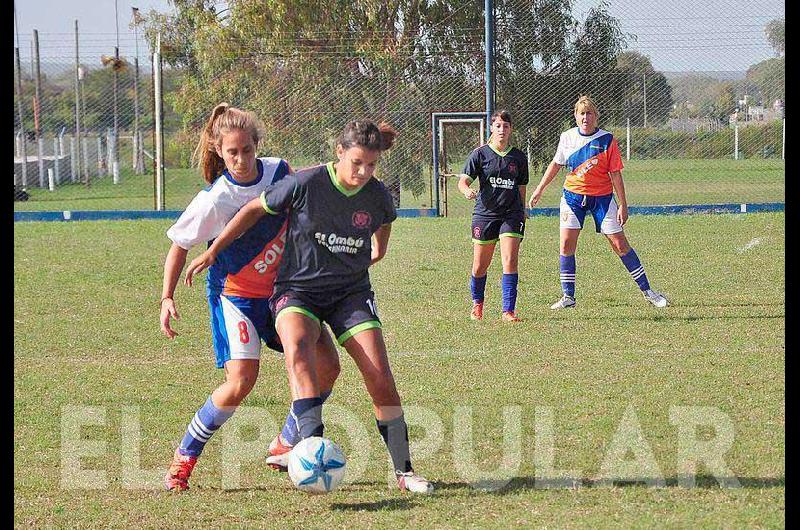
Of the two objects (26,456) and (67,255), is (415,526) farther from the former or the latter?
(67,255)

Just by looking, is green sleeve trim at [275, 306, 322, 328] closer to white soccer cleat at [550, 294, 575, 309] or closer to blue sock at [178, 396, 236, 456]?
blue sock at [178, 396, 236, 456]

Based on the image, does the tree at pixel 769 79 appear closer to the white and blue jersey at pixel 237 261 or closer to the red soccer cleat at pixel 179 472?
the white and blue jersey at pixel 237 261

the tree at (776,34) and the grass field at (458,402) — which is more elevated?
the tree at (776,34)

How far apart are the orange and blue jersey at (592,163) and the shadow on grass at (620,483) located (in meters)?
5.96

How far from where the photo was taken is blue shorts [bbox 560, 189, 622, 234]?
35.9ft

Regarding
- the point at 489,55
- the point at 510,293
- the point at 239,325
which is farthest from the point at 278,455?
the point at 489,55

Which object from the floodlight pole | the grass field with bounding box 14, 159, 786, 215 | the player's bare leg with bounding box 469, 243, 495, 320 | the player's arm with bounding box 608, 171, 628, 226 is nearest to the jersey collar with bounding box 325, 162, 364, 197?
the player's bare leg with bounding box 469, 243, 495, 320

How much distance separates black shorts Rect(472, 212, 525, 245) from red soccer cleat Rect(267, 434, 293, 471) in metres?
4.83

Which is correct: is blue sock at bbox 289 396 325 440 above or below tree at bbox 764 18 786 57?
below

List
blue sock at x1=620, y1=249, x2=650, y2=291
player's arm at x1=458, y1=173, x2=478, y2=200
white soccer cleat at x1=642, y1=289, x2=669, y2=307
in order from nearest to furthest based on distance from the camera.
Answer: player's arm at x1=458, y1=173, x2=478, y2=200, white soccer cleat at x1=642, y1=289, x2=669, y2=307, blue sock at x1=620, y1=249, x2=650, y2=291

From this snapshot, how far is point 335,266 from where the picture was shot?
5.31 meters

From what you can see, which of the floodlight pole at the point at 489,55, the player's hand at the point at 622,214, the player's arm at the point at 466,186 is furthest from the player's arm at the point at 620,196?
the floodlight pole at the point at 489,55

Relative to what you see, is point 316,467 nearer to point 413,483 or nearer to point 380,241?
point 413,483

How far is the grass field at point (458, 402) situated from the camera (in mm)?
4961
